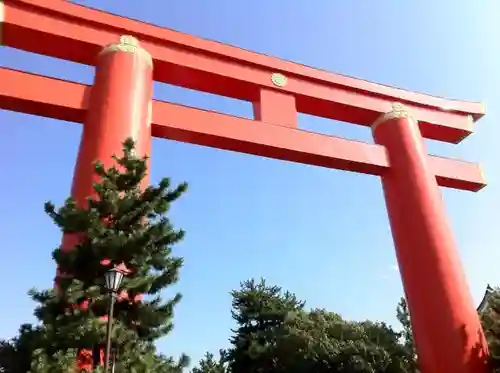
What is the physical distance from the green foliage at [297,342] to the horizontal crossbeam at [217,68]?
605 cm

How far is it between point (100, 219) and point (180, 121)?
8.87ft

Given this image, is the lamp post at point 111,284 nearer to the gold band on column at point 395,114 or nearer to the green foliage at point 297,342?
the gold band on column at point 395,114

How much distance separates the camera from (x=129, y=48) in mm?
7051

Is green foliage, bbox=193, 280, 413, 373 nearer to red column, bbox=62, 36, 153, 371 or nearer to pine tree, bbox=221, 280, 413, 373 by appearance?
pine tree, bbox=221, 280, 413, 373

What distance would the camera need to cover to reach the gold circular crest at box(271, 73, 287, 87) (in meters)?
8.19

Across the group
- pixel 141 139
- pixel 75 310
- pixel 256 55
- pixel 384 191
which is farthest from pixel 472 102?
pixel 75 310

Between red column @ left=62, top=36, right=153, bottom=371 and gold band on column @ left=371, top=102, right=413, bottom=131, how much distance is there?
13.0ft

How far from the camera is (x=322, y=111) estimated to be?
8812 millimetres

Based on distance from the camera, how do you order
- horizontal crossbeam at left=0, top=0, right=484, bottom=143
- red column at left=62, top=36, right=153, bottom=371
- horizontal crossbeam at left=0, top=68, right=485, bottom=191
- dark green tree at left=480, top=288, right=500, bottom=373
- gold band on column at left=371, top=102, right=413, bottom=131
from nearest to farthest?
red column at left=62, top=36, right=153, bottom=371 < horizontal crossbeam at left=0, top=68, right=485, bottom=191 < dark green tree at left=480, top=288, right=500, bottom=373 < horizontal crossbeam at left=0, top=0, right=484, bottom=143 < gold band on column at left=371, top=102, right=413, bottom=131

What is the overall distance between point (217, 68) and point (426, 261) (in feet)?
13.4

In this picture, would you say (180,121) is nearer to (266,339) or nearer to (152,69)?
(152,69)

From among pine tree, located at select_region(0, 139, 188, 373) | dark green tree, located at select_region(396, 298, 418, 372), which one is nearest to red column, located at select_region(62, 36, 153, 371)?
pine tree, located at select_region(0, 139, 188, 373)

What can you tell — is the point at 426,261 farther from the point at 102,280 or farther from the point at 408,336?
the point at 408,336

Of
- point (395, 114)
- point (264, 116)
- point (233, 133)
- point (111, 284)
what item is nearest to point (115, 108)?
point (233, 133)
